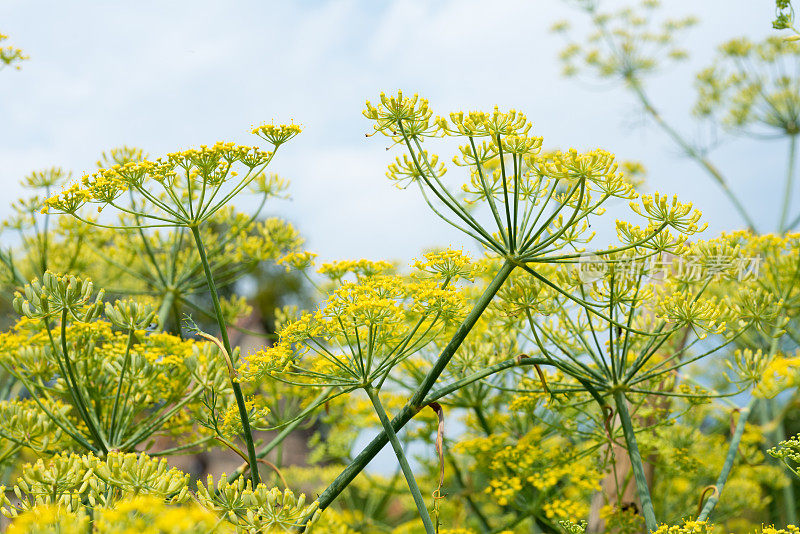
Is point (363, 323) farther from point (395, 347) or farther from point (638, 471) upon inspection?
point (638, 471)

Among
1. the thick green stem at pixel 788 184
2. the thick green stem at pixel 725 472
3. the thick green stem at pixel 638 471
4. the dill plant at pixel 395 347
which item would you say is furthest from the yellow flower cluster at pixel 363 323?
the thick green stem at pixel 788 184

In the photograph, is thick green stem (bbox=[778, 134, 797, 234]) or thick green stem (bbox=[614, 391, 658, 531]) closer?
thick green stem (bbox=[614, 391, 658, 531])

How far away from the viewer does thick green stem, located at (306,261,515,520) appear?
81.4 inches

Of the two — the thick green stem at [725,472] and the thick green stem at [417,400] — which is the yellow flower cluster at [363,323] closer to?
the thick green stem at [417,400]

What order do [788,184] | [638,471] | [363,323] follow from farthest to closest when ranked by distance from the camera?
[788,184] → [638,471] → [363,323]

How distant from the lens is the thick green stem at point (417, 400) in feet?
6.78

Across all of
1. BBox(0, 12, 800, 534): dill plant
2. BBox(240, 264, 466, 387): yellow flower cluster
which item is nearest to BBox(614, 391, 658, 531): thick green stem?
BBox(0, 12, 800, 534): dill plant

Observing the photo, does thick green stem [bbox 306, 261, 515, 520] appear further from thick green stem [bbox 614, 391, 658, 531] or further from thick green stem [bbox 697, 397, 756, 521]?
thick green stem [bbox 697, 397, 756, 521]

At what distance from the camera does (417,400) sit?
2.12 meters

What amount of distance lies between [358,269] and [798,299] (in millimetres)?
2479

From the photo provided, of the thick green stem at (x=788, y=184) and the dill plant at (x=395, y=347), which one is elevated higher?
the thick green stem at (x=788, y=184)

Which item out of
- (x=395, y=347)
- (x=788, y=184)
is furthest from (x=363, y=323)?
(x=788, y=184)

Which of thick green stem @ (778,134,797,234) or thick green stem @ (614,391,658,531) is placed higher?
thick green stem @ (778,134,797,234)

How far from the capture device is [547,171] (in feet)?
6.93
